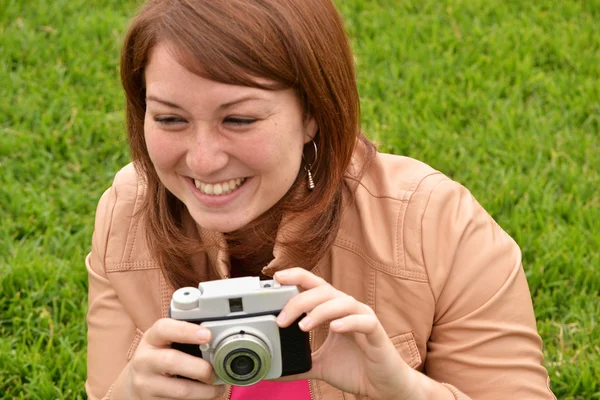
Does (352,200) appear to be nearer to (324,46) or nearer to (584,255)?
(324,46)

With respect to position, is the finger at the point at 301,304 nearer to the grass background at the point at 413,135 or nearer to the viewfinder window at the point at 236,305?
the viewfinder window at the point at 236,305

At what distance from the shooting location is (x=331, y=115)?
2045 millimetres

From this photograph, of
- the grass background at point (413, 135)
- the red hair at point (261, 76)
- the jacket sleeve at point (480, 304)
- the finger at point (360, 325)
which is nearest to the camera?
the finger at point (360, 325)

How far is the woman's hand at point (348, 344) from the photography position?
1776 millimetres

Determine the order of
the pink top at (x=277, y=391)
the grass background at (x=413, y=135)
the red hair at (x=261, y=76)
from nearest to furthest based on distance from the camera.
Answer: the red hair at (x=261, y=76) < the pink top at (x=277, y=391) < the grass background at (x=413, y=135)

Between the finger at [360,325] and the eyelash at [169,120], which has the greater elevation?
the eyelash at [169,120]

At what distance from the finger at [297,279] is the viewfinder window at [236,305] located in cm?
8

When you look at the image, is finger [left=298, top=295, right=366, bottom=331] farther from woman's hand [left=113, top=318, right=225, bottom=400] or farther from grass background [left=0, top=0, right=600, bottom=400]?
grass background [left=0, top=0, right=600, bottom=400]

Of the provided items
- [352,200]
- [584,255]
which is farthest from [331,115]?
[584,255]

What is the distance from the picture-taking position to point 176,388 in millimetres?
1894

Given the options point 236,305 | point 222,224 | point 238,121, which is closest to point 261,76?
point 238,121

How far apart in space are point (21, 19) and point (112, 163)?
1.21m

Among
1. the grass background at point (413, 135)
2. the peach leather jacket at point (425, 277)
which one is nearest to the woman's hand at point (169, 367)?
the peach leather jacket at point (425, 277)

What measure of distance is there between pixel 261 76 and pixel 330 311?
476mm
